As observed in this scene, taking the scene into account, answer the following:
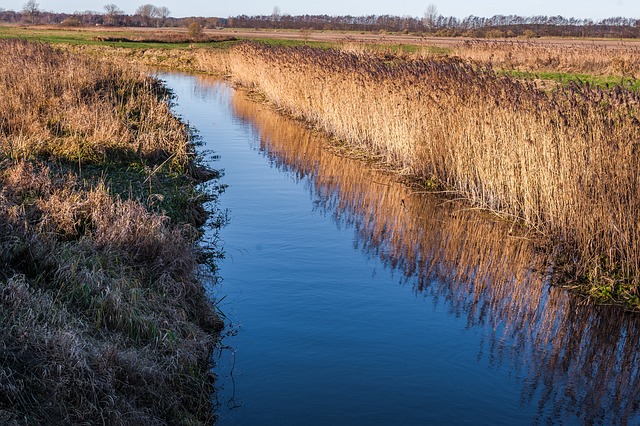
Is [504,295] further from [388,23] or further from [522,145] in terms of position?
[388,23]

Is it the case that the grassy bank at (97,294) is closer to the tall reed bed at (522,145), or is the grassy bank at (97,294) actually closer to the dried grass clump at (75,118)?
the dried grass clump at (75,118)

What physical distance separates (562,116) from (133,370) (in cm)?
623

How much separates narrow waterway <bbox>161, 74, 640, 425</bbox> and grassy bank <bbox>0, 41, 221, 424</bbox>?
1.88 ft

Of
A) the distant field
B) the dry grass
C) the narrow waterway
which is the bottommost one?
the narrow waterway

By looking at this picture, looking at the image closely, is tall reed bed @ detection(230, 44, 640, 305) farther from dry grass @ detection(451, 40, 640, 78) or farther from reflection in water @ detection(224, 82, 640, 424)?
dry grass @ detection(451, 40, 640, 78)

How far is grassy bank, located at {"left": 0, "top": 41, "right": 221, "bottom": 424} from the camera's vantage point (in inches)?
176

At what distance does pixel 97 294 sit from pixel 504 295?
4.48 metres

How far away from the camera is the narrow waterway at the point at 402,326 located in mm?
5727

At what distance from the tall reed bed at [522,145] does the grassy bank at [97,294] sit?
4192 mm

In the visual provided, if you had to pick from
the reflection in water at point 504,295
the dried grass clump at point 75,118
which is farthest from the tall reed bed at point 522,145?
the dried grass clump at point 75,118

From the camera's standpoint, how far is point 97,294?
18.7 feet

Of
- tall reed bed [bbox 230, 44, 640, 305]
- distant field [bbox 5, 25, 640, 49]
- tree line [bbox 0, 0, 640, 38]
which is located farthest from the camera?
tree line [bbox 0, 0, 640, 38]

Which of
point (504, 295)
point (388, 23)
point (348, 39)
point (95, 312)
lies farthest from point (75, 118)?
point (388, 23)

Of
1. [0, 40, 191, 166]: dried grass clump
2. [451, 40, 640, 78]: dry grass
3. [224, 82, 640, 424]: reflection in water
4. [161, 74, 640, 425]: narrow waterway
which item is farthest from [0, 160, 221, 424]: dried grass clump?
[451, 40, 640, 78]: dry grass
